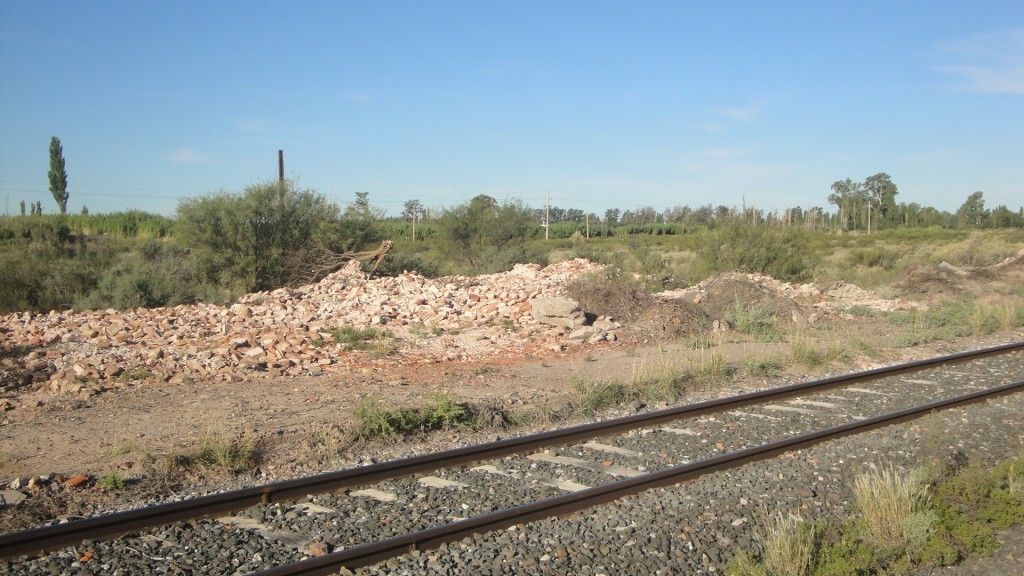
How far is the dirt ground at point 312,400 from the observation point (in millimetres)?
9609

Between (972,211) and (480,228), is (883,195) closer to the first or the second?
(972,211)

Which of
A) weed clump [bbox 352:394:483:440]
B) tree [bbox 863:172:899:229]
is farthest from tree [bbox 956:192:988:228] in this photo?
weed clump [bbox 352:394:483:440]

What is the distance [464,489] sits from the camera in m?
8.20

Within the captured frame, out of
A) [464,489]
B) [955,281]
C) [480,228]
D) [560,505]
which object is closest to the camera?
[560,505]

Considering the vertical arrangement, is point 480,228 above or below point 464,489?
above

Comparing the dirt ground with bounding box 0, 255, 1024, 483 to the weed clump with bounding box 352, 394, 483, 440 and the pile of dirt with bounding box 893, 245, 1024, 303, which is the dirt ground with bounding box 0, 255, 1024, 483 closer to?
the weed clump with bounding box 352, 394, 483, 440

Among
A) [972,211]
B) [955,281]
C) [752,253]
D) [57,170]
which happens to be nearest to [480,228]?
[752,253]

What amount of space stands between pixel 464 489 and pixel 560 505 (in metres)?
1.10

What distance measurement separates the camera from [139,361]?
15.5 metres

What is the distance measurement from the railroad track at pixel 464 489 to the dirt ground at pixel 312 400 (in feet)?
3.70

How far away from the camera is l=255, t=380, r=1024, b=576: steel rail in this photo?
244 inches

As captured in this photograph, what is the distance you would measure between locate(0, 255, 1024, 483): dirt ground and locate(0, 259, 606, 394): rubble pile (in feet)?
2.51

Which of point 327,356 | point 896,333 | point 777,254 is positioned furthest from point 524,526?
point 777,254

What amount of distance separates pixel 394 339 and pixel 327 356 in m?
2.40
